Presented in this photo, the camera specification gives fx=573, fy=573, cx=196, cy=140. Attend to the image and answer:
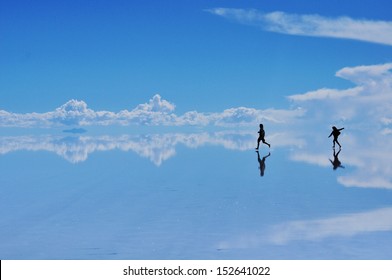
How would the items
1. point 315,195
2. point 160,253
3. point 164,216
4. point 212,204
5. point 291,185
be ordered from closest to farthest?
1. point 160,253
2. point 164,216
3. point 212,204
4. point 315,195
5. point 291,185

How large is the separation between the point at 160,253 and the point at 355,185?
9.64 meters

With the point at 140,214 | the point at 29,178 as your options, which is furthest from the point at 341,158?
the point at 140,214

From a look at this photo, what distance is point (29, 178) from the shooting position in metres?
21.0

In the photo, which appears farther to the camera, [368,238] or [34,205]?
[34,205]

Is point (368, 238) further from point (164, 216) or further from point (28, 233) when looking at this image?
point (28, 233)

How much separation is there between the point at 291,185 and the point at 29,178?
31.6ft

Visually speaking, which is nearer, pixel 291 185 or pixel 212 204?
pixel 212 204

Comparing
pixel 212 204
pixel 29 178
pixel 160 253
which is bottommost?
pixel 160 253

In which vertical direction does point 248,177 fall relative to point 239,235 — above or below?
above

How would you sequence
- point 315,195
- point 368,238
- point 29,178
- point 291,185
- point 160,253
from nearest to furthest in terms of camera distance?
point 160,253 < point 368,238 < point 315,195 < point 291,185 < point 29,178

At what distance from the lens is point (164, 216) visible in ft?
42.3

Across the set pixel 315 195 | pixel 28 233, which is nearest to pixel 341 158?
pixel 315 195

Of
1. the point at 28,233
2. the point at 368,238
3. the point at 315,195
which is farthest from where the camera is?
the point at 315,195

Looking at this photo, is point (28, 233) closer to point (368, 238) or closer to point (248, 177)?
point (368, 238)
